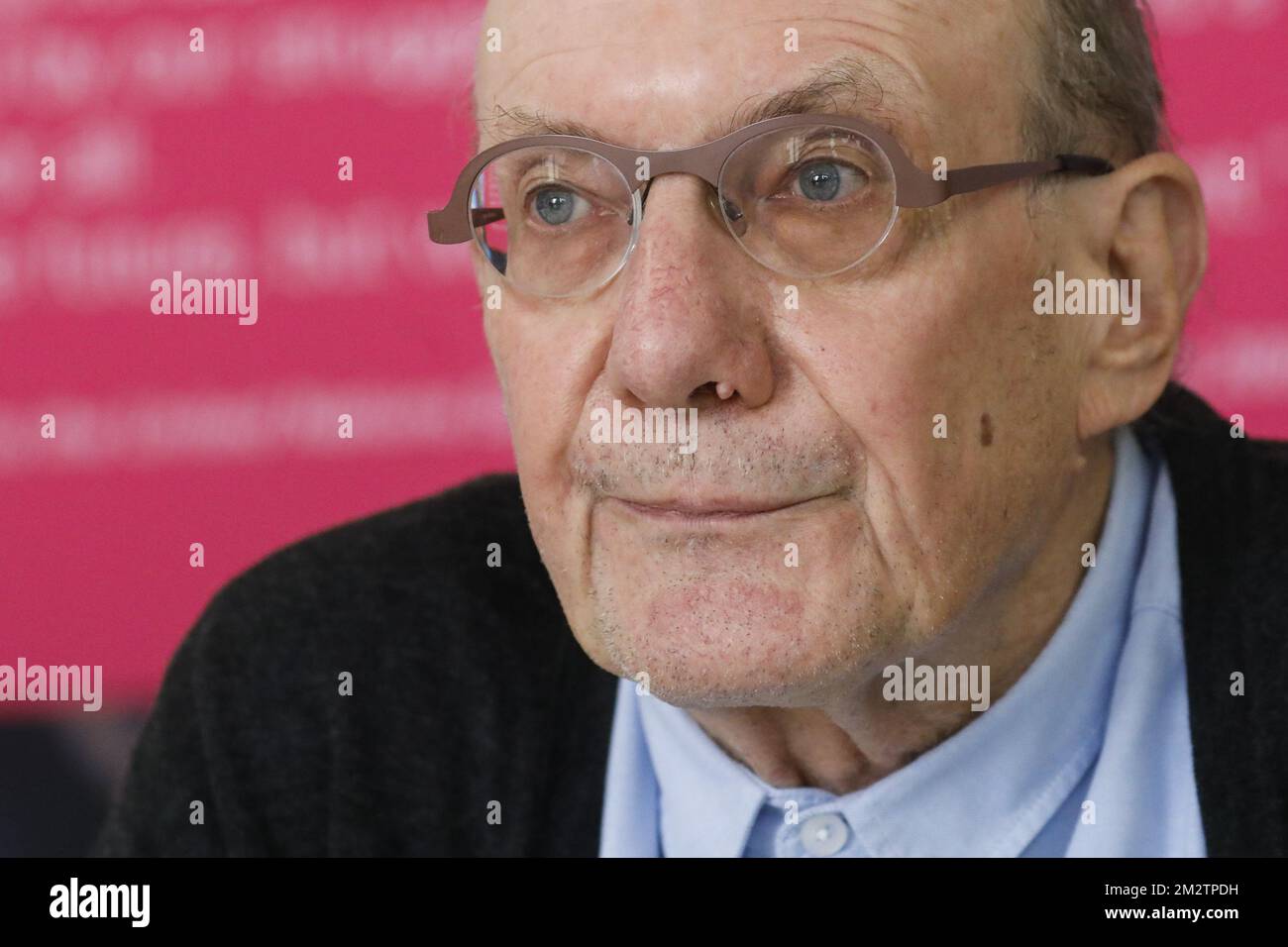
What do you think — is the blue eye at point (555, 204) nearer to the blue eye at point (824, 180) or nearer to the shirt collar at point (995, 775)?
the blue eye at point (824, 180)

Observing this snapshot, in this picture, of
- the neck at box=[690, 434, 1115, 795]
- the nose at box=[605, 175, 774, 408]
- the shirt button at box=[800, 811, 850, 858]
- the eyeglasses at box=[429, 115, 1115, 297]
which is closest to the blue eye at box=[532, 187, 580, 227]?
the eyeglasses at box=[429, 115, 1115, 297]

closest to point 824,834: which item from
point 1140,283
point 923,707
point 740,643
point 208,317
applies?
point 923,707

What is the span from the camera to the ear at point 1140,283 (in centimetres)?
140

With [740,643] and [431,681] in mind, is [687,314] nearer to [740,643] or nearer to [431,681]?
[740,643]

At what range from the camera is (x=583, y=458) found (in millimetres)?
1288

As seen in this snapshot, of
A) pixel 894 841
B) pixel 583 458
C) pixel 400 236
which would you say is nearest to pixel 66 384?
pixel 400 236

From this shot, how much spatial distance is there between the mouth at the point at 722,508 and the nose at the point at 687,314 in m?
0.08

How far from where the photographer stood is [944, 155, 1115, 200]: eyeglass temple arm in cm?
126

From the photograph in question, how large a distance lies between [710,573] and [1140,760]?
1.55 ft

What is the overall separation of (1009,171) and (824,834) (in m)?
0.65

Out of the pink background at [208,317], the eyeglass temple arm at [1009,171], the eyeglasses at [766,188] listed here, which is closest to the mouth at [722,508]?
the eyeglasses at [766,188]

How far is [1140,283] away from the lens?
4.69 ft

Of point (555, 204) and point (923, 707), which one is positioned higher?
point (555, 204)
